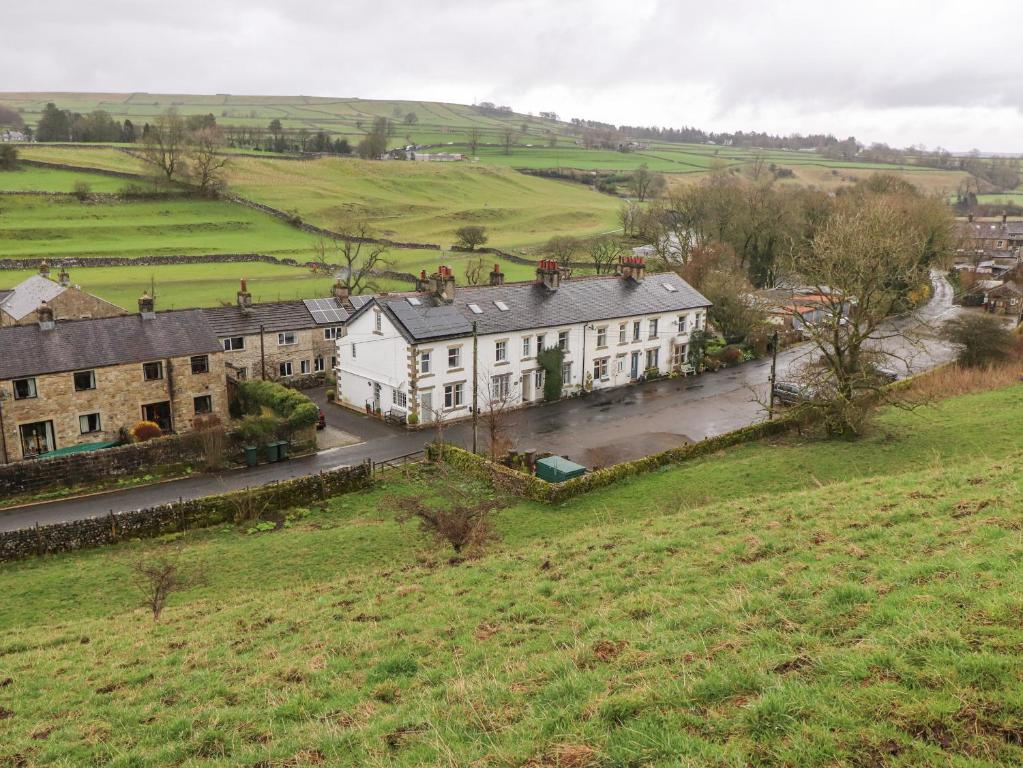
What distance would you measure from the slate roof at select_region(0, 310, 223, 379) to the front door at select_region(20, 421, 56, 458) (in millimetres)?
2560

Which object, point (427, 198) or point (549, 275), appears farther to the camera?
point (427, 198)

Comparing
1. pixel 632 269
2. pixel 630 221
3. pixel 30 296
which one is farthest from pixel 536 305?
pixel 630 221

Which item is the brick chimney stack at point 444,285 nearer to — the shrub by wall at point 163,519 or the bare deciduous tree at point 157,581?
the shrub by wall at point 163,519

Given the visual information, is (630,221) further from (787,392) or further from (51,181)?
(51,181)

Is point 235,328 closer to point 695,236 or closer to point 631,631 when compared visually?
point 631,631

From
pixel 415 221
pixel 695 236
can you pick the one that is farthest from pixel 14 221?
pixel 695 236

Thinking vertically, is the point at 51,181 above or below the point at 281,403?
above

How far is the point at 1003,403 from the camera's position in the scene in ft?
115

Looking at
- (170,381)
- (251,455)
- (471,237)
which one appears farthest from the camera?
(471,237)

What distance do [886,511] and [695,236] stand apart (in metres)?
68.2

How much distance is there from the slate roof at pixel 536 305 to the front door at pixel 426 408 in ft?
10.5

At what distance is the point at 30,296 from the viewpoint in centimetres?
4709

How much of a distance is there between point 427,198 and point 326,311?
85.4 m

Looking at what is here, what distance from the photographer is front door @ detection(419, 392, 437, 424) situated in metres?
41.0
